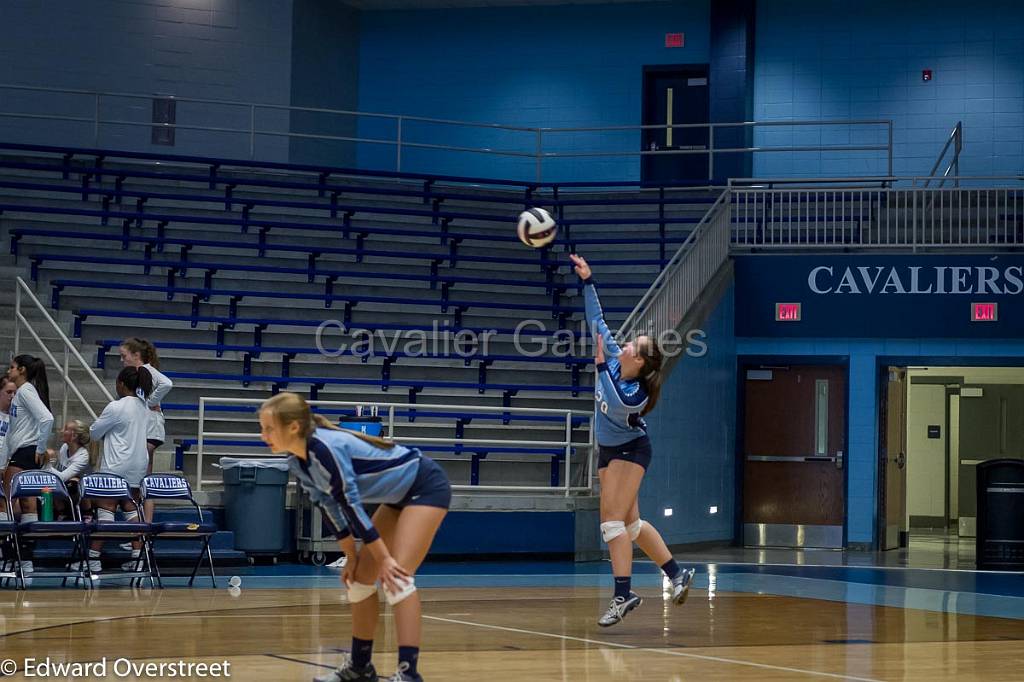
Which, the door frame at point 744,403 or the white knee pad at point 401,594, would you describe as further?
the door frame at point 744,403

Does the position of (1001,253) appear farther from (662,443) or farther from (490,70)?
(490,70)

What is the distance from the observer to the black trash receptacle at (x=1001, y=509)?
14.4m

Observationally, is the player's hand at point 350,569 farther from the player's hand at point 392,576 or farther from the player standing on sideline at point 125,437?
the player standing on sideline at point 125,437

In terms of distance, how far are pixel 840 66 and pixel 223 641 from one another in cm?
1636

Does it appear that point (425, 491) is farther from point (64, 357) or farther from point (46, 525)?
point (64, 357)

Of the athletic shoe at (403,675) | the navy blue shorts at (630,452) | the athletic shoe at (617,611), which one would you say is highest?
the navy blue shorts at (630,452)

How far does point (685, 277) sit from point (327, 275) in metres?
4.40

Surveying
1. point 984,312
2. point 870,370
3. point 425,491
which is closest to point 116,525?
point 425,491

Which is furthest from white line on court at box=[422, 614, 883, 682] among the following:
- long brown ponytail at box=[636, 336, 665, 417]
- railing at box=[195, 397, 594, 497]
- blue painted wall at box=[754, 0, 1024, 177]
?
blue painted wall at box=[754, 0, 1024, 177]

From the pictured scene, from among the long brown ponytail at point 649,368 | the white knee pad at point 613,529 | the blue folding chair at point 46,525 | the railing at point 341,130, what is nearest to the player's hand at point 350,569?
the long brown ponytail at point 649,368

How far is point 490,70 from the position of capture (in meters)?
22.5

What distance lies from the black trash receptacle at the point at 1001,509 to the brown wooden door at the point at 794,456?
2.37 meters

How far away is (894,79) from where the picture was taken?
2112 cm

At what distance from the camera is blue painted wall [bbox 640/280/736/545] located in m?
15.2
